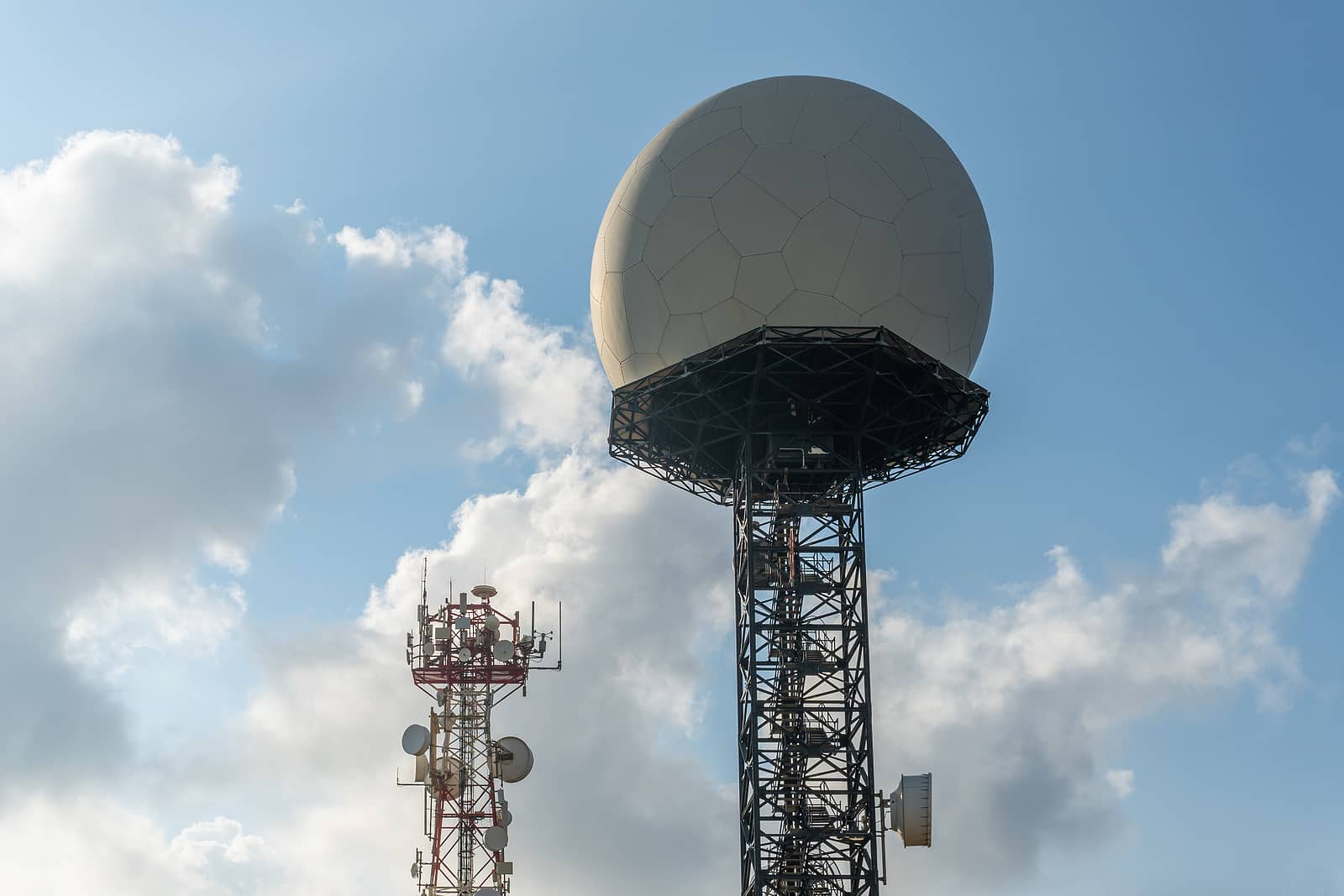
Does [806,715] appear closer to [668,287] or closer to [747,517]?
[747,517]

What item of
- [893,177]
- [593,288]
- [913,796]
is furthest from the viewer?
[593,288]

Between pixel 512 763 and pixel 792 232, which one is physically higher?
pixel 792 232

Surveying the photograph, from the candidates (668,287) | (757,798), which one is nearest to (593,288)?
(668,287)

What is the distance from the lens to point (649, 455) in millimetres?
41250

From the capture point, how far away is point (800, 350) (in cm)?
3766

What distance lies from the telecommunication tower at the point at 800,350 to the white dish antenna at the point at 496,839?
6128mm

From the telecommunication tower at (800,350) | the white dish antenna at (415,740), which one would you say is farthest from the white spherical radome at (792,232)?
the white dish antenna at (415,740)

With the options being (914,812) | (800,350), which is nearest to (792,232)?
(800,350)

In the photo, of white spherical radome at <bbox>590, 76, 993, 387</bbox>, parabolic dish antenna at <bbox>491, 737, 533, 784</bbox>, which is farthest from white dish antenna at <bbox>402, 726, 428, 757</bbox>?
white spherical radome at <bbox>590, 76, 993, 387</bbox>

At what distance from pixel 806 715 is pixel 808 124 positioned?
41.4 ft

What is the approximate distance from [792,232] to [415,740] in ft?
46.9

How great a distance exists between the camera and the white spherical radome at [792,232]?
3825 cm

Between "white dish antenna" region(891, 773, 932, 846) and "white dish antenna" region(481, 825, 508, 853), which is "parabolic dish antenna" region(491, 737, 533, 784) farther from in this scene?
"white dish antenna" region(891, 773, 932, 846)

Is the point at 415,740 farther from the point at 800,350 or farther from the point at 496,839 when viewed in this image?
the point at 800,350
